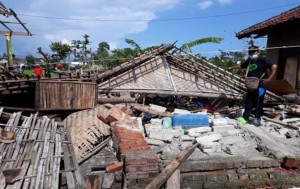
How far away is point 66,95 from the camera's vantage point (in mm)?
6988

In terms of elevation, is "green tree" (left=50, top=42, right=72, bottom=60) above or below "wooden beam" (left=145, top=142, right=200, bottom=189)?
above

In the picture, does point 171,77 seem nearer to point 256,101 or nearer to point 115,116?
point 256,101

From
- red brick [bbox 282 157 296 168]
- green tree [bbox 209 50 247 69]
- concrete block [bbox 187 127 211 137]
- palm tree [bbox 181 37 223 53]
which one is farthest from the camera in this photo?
green tree [bbox 209 50 247 69]

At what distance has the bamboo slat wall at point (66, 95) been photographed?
6832 mm

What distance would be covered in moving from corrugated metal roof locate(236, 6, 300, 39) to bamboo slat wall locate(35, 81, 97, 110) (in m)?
6.57

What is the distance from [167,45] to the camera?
27.0 ft

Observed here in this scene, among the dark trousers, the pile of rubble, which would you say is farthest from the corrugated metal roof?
the pile of rubble

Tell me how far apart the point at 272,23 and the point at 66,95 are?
25.2 feet

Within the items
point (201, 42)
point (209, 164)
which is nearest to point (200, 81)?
point (209, 164)

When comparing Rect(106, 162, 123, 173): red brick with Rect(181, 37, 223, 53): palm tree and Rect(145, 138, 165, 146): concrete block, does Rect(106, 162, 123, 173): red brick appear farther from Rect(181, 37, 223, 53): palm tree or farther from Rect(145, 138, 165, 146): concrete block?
Rect(181, 37, 223, 53): palm tree

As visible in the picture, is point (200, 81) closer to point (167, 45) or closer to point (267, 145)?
point (167, 45)

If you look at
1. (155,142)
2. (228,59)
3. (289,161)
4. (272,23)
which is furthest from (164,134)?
(228,59)

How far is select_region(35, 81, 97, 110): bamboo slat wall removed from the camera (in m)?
6.83

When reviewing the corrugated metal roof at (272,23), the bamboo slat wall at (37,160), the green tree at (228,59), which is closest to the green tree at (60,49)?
the green tree at (228,59)
